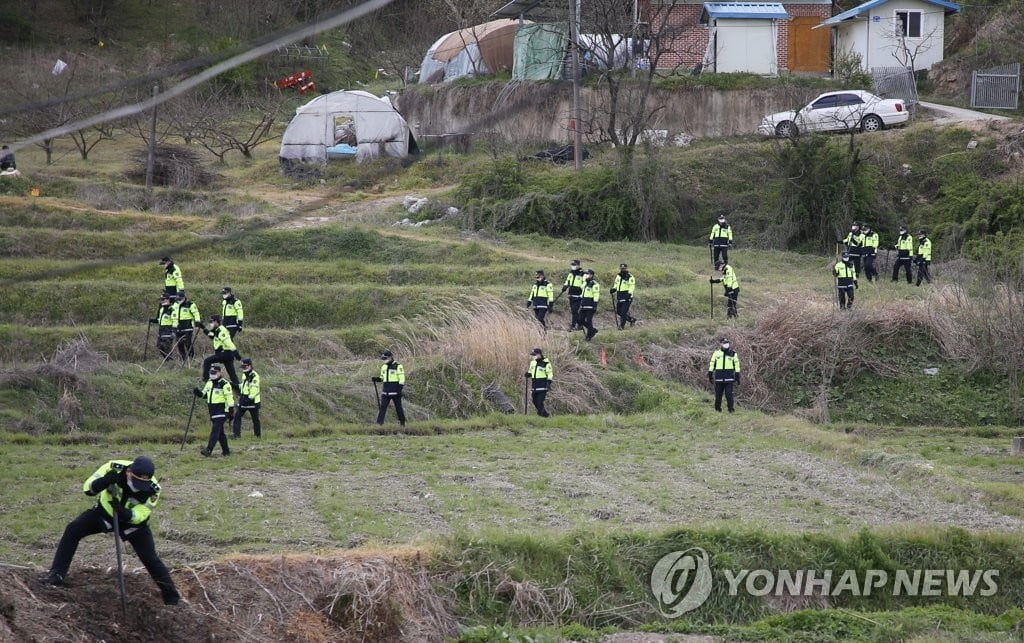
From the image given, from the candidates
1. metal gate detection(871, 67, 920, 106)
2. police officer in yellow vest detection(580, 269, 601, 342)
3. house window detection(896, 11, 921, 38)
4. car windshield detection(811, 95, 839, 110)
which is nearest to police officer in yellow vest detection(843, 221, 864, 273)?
police officer in yellow vest detection(580, 269, 601, 342)

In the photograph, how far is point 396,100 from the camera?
48906 mm

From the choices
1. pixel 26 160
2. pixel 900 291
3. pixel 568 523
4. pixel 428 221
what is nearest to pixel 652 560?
pixel 568 523

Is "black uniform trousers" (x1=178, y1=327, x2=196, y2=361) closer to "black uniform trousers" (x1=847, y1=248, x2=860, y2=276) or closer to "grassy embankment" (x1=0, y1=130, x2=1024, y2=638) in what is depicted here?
"grassy embankment" (x1=0, y1=130, x2=1024, y2=638)

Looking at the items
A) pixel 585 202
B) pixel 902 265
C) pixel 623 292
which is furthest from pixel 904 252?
pixel 585 202

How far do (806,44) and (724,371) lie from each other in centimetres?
2922

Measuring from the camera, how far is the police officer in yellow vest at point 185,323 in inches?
930

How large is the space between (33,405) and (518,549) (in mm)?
11811

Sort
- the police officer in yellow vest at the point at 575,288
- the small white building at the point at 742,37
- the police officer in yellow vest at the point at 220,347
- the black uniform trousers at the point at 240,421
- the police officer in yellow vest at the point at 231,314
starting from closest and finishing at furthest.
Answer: the black uniform trousers at the point at 240,421 < the police officer in yellow vest at the point at 220,347 < the police officer in yellow vest at the point at 231,314 < the police officer in yellow vest at the point at 575,288 < the small white building at the point at 742,37

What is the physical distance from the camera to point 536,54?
149 feet

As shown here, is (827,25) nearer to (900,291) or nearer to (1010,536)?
(900,291)

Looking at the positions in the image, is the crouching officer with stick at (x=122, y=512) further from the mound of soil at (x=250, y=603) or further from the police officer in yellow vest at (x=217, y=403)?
the police officer in yellow vest at (x=217, y=403)

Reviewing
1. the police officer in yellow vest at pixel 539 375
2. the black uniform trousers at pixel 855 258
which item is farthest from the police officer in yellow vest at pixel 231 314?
the black uniform trousers at pixel 855 258

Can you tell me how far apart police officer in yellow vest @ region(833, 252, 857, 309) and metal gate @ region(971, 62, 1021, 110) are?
21.5m

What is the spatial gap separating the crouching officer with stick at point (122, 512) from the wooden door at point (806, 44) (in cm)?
4208
